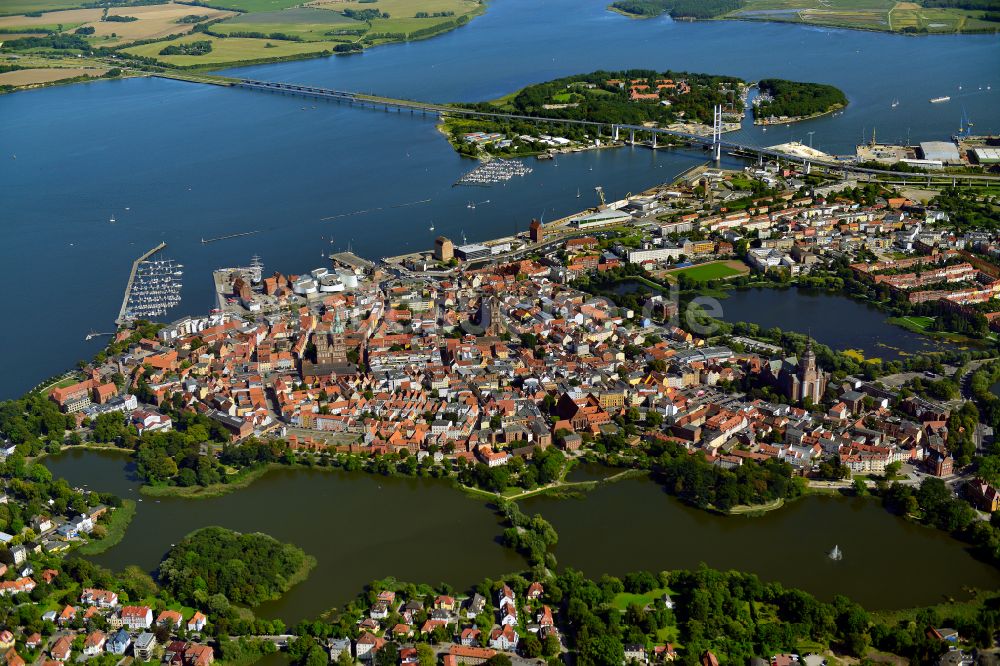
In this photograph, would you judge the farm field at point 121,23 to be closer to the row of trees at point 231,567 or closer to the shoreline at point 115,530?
the shoreline at point 115,530

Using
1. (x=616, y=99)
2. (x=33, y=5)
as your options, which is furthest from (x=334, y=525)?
(x=33, y=5)

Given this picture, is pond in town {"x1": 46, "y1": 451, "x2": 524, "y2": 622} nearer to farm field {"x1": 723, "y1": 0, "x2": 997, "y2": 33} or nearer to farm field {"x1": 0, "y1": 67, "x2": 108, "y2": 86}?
farm field {"x1": 0, "y1": 67, "x2": 108, "y2": 86}

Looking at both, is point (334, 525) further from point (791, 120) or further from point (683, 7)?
point (683, 7)

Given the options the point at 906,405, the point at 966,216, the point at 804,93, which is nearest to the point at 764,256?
the point at 966,216

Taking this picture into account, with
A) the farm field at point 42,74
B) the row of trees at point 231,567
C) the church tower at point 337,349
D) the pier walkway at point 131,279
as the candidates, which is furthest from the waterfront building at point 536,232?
the farm field at point 42,74

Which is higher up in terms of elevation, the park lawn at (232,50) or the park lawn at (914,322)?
the park lawn at (232,50)

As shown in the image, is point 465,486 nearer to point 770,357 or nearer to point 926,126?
point 770,357
